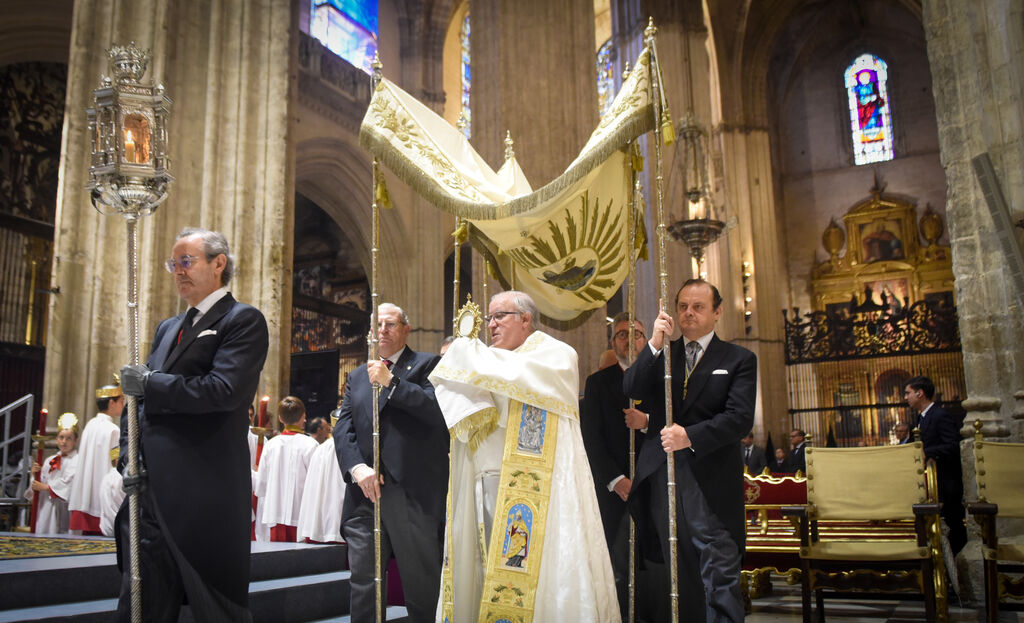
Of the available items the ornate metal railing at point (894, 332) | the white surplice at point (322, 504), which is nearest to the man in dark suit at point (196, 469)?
the white surplice at point (322, 504)

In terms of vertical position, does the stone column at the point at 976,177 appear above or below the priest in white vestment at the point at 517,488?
above

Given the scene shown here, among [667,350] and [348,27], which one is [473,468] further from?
[348,27]

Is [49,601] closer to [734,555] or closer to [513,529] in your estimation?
[513,529]

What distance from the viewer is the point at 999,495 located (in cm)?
467

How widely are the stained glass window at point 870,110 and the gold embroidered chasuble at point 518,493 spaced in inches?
901

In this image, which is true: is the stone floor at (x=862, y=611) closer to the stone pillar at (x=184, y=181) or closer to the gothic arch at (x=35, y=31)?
the stone pillar at (x=184, y=181)

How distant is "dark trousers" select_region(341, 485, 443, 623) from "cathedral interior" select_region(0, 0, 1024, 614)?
133cm

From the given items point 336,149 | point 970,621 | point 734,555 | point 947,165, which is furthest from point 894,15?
point 734,555

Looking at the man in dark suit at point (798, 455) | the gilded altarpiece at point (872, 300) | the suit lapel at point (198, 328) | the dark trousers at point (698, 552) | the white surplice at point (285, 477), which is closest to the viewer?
the suit lapel at point (198, 328)

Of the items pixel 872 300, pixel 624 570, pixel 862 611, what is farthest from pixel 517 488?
pixel 872 300

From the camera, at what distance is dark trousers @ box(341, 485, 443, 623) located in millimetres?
3502

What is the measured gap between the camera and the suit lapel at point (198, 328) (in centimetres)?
275

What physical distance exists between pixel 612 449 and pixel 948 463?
351 cm

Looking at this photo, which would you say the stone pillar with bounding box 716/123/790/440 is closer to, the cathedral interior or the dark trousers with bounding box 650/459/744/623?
the cathedral interior
